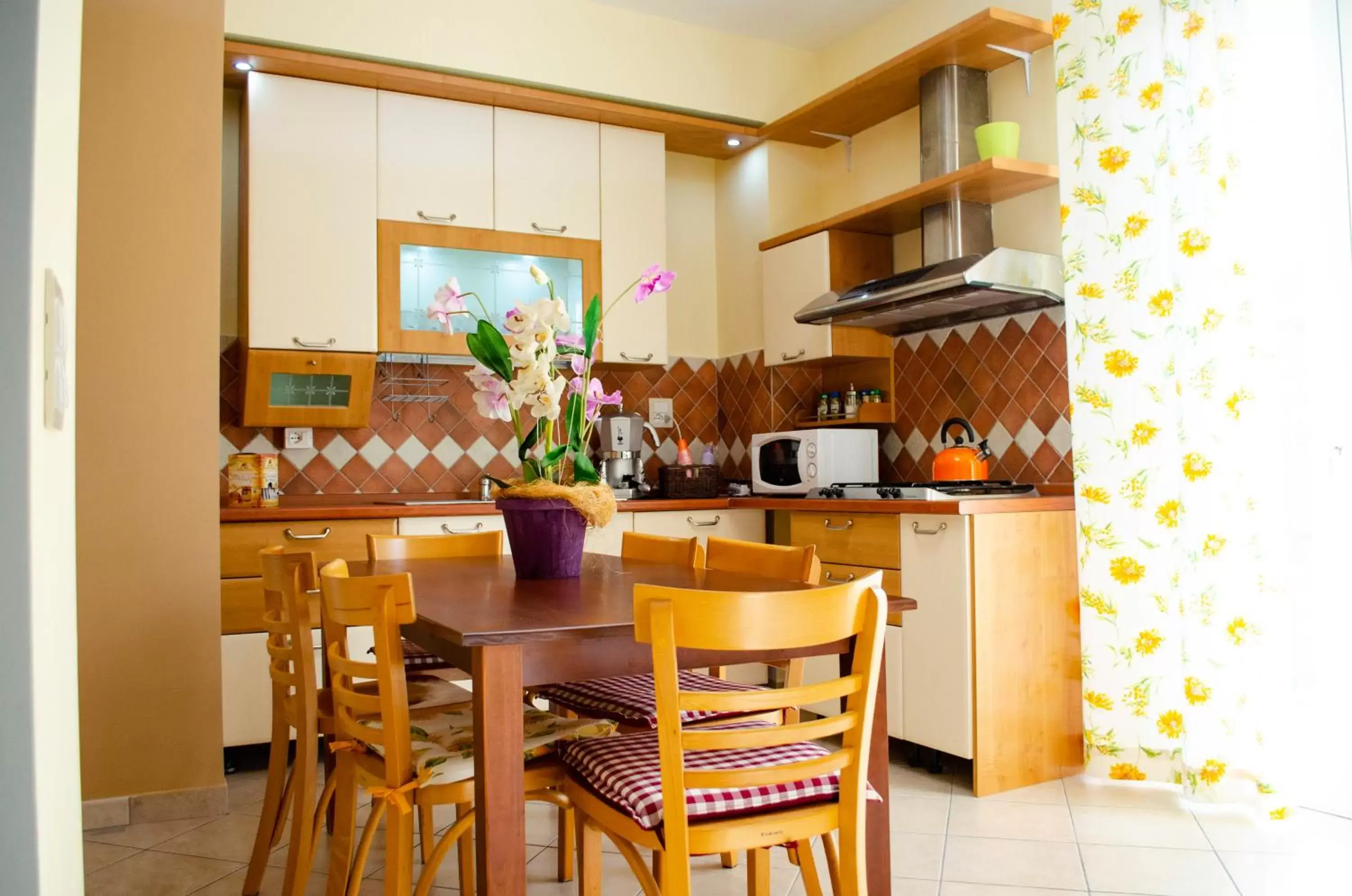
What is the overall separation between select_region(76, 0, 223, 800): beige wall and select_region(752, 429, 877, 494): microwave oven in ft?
6.58

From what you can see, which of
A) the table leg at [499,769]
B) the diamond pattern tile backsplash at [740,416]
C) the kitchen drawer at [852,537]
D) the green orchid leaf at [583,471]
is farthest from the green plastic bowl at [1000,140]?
the table leg at [499,769]

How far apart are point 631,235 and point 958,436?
1.57 metres

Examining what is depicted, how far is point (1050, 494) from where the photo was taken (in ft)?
10.5

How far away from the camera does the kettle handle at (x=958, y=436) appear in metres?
3.48

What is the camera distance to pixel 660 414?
455 cm

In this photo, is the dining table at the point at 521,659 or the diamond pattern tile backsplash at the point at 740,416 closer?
the dining table at the point at 521,659

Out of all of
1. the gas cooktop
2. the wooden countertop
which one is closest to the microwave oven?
the wooden countertop

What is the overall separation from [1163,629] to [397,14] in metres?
3.29

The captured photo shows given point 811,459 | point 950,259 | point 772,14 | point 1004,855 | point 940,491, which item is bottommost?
point 1004,855

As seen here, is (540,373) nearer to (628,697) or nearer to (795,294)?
(628,697)

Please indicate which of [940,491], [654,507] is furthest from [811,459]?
[940,491]

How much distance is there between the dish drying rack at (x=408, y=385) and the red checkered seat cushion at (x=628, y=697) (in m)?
1.96

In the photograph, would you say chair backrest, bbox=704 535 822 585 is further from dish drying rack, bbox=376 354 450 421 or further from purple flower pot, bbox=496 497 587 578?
dish drying rack, bbox=376 354 450 421

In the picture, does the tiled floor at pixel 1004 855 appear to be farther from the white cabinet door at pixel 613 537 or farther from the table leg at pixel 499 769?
the white cabinet door at pixel 613 537
